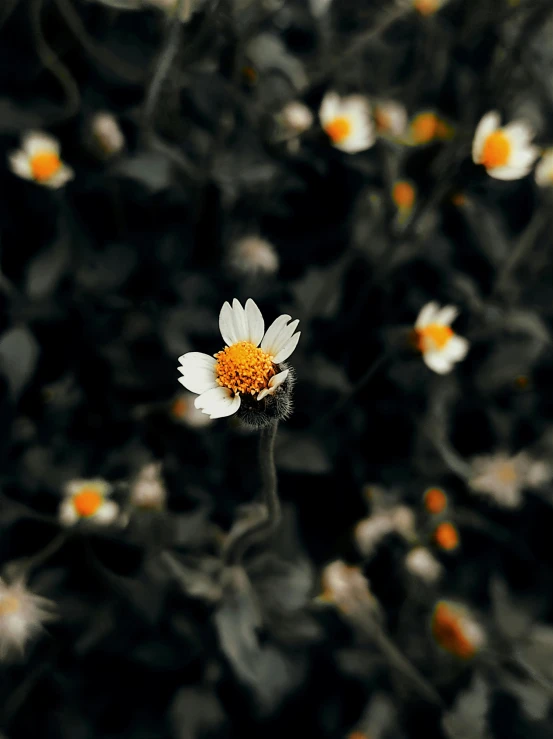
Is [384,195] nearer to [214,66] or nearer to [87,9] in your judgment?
[214,66]

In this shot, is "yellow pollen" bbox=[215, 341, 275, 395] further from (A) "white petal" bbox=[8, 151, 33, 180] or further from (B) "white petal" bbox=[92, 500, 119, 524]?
(A) "white petal" bbox=[8, 151, 33, 180]

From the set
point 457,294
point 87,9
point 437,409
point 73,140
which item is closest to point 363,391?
point 437,409

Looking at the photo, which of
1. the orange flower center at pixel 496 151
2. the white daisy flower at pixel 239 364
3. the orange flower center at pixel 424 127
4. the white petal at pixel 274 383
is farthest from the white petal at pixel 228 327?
the orange flower center at pixel 424 127

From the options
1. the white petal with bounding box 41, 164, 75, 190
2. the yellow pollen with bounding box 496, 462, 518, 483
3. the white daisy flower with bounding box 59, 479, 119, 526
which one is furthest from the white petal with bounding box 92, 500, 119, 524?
the yellow pollen with bounding box 496, 462, 518, 483

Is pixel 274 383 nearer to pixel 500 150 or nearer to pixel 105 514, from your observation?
pixel 105 514

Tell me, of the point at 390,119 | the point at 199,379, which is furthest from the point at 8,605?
the point at 390,119

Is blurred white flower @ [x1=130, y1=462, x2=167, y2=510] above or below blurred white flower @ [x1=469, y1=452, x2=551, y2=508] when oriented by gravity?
below
